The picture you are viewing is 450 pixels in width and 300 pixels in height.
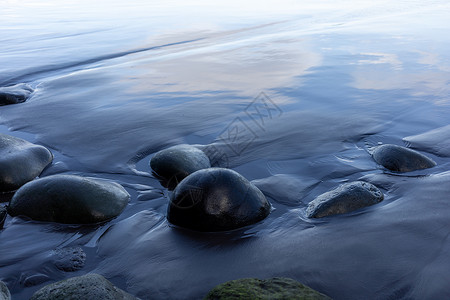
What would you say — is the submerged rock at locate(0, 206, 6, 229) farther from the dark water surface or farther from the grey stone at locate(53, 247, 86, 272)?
the grey stone at locate(53, 247, 86, 272)

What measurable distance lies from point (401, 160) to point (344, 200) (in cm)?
88

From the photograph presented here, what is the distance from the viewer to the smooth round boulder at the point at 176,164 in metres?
3.30

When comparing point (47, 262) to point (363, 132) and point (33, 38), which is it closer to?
point (363, 132)

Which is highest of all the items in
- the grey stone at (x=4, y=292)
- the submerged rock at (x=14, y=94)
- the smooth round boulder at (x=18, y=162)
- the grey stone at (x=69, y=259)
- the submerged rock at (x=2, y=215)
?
the submerged rock at (x=14, y=94)

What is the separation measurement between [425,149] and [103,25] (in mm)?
10968

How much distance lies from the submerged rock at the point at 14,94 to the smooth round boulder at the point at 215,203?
3.89 meters

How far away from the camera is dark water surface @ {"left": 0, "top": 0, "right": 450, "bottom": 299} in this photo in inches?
90.0

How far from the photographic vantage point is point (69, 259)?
2.39 metres

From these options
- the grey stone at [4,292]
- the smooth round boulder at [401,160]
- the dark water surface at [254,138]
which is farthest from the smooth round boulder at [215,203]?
the smooth round boulder at [401,160]

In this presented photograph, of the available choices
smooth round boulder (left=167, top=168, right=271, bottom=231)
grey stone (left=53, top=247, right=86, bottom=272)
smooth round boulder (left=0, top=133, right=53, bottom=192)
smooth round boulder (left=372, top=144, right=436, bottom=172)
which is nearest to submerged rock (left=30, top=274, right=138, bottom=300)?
grey stone (left=53, top=247, right=86, bottom=272)

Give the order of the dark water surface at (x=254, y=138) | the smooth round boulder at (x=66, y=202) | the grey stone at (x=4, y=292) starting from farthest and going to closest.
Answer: the smooth round boulder at (x=66, y=202)
the dark water surface at (x=254, y=138)
the grey stone at (x=4, y=292)

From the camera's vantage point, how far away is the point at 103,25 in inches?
493

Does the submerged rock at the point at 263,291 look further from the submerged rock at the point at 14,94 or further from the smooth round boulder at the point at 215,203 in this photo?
the submerged rock at the point at 14,94

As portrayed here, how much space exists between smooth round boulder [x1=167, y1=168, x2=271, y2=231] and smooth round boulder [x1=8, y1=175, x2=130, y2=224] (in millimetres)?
457
